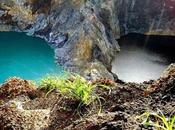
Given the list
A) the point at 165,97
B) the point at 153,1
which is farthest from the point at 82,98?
the point at 153,1

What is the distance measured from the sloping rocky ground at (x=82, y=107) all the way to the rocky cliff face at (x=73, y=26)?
661 inches

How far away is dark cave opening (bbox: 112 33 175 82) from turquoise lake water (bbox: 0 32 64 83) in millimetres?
4748

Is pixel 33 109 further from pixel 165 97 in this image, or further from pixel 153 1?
pixel 153 1

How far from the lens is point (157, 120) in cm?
248

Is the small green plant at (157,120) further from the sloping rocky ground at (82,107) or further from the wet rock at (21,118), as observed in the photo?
the wet rock at (21,118)

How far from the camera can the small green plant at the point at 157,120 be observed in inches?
90.4

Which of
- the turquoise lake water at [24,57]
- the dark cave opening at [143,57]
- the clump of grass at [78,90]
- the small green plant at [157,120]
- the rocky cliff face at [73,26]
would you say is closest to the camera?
the small green plant at [157,120]

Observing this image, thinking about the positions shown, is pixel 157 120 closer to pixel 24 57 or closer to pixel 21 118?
pixel 21 118

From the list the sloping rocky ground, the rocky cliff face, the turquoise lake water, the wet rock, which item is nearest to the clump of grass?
the sloping rocky ground

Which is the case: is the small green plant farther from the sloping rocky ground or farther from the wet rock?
the wet rock

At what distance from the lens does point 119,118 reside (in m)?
2.47

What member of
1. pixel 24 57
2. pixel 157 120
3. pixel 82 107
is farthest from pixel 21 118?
pixel 24 57

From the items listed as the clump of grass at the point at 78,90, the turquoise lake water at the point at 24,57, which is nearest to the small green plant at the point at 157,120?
the clump of grass at the point at 78,90

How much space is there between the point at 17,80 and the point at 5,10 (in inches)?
916
